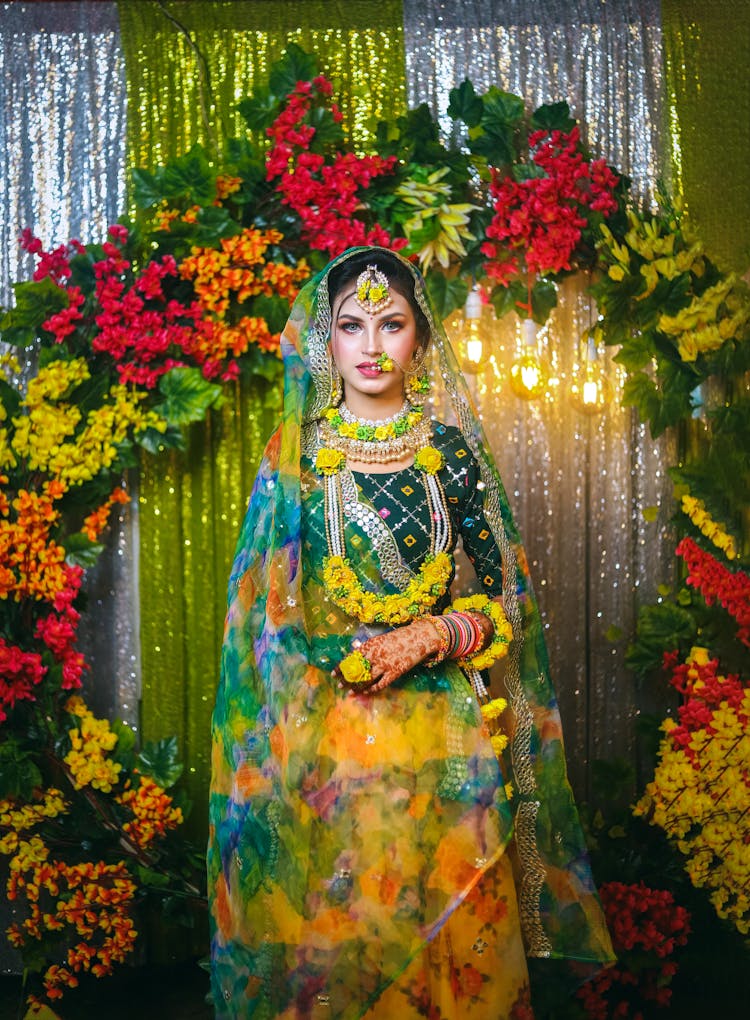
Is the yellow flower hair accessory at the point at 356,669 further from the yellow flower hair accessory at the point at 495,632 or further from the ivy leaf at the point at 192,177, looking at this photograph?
the ivy leaf at the point at 192,177

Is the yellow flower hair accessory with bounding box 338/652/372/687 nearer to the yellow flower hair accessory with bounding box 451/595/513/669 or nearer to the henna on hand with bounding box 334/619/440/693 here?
the henna on hand with bounding box 334/619/440/693

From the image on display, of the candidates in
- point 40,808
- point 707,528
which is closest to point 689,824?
point 707,528

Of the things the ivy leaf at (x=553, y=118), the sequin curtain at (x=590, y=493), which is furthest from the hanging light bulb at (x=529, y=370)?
the ivy leaf at (x=553, y=118)

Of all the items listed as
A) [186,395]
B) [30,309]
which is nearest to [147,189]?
[30,309]

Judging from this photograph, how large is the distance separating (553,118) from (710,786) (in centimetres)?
198

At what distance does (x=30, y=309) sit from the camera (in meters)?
3.06

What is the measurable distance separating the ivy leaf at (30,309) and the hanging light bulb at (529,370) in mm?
1388

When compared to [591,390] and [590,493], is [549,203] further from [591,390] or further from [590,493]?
[590,493]

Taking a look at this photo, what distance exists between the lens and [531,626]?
2.29 m

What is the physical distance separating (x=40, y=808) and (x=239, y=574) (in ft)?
4.32

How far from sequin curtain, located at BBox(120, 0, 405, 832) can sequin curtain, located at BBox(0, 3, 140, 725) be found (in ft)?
0.28

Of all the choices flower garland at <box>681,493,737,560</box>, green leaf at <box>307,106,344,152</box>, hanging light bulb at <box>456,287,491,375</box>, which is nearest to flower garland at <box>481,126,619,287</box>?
hanging light bulb at <box>456,287,491,375</box>

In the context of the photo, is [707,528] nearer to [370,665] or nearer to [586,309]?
[586,309]

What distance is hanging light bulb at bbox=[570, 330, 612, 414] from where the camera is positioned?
3.39m
